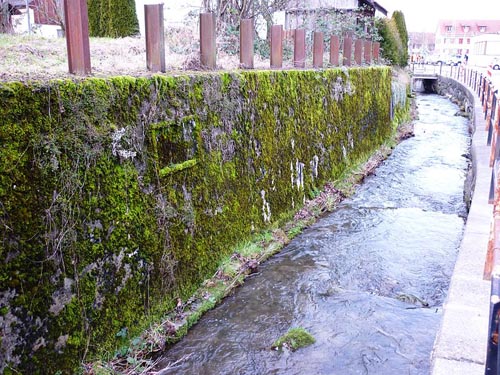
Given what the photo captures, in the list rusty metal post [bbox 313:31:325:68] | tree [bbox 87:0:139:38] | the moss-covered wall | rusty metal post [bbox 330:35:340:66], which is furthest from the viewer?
tree [bbox 87:0:139:38]

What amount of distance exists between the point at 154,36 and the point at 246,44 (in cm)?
197

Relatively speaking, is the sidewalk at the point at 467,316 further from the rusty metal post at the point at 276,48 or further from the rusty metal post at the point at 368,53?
the rusty metal post at the point at 368,53

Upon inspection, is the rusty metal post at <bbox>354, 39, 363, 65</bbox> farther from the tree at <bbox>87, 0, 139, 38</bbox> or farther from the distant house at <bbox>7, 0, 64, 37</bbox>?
the distant house at <bbox>7, 0, 64, 37</bbox>

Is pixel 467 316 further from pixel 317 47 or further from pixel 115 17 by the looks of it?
pixel 115 17

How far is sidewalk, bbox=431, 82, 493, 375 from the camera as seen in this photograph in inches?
115

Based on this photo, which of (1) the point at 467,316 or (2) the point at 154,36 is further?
(2) the point at 154,36

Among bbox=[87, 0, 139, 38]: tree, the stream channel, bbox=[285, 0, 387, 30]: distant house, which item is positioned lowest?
the stream channel

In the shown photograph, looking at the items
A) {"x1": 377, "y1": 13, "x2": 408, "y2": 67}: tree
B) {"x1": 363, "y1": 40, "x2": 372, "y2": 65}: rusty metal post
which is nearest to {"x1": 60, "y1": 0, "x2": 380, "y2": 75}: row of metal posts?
{"x1": 363, "y1": 40, "x2": 372, "y2": 65}: rusty metal post

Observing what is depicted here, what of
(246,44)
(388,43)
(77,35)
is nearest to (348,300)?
(246,44)

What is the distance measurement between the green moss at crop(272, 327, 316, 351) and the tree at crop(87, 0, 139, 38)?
9.56 metres

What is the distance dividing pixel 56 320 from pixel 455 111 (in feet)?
74.7

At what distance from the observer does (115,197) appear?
3.65 meters

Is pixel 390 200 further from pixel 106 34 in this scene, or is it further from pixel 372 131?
pixel 106 34

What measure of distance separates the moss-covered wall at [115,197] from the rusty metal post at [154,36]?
0.33m
